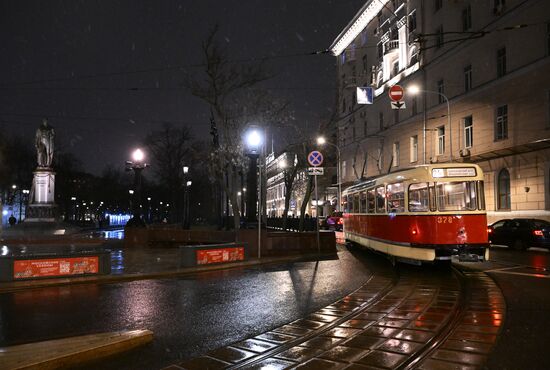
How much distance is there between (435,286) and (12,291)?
403 inches

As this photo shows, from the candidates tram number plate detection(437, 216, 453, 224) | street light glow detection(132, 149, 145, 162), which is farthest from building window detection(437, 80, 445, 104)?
tram number plate detection(437, 216, 453, 224)

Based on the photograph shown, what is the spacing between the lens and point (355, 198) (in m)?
21.0

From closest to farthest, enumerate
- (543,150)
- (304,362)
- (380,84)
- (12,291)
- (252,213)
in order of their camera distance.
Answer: (304,362) → (12,291) → (252,213) → (543,150) → (380,84)

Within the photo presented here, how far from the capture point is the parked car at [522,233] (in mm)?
21875

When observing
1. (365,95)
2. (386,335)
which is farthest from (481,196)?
(365,95)

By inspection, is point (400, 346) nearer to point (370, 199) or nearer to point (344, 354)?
point (344, 354)

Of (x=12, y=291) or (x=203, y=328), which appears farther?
(x=12, y=291)

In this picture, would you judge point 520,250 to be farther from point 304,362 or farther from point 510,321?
point 304,362

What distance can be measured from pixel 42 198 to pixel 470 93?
31.6 meters

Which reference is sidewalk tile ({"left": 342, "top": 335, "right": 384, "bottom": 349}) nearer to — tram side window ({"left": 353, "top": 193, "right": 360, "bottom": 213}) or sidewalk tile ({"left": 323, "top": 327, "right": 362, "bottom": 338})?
sidewalk tile ({"left": 323, "top": 327, "right": 362, "bottom": 338})

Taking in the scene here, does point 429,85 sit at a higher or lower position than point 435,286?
higher

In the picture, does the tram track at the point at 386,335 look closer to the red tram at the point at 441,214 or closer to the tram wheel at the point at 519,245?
the red tram at the point at 441,214

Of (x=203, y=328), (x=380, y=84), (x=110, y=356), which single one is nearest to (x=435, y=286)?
(x=203, y=328)

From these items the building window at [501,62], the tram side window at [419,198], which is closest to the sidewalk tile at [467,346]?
the tram side window at [419,198]
